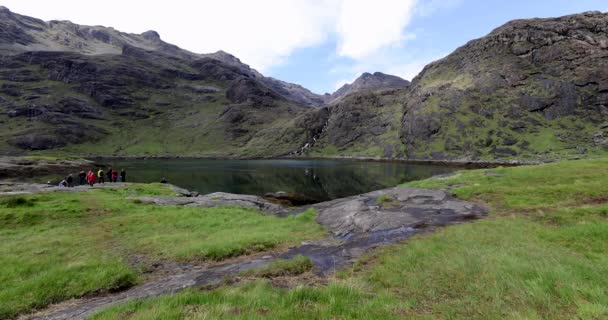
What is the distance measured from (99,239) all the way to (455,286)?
20694 mm

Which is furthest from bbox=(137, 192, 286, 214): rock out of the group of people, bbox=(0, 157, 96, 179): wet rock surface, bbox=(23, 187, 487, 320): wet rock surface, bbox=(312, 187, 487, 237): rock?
bbox=(0, 157, 96, 179): wet rock surface

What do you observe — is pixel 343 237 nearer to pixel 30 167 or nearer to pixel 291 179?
pixel 291 179

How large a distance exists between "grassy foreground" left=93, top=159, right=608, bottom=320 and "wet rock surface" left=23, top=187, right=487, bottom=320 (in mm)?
2102

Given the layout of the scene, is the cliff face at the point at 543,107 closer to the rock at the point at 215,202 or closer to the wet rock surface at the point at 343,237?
the wet rock surface at the point at 343,237

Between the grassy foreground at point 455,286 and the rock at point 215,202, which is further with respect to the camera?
Answer: the rock at point 215,202

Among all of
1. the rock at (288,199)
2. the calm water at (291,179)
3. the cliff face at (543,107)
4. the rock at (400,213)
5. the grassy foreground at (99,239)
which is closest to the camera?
the grassy foreground at (99,239)

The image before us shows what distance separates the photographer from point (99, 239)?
763 inches

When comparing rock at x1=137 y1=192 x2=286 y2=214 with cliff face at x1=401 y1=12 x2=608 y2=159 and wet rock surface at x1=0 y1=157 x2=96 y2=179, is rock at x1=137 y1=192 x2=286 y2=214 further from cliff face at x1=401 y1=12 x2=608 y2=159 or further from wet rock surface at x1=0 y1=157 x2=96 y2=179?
cliff face at x1=401 y1=12 x2=608 y2=159

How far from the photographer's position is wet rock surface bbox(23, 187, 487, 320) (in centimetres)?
1112

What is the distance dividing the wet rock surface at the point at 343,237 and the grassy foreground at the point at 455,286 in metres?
2.10

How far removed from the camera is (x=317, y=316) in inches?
290

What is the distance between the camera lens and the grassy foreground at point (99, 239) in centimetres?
1191

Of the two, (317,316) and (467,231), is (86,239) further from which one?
(467,231)

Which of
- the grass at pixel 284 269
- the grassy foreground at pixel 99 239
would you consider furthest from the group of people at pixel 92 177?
the grass at pixel 284 269
